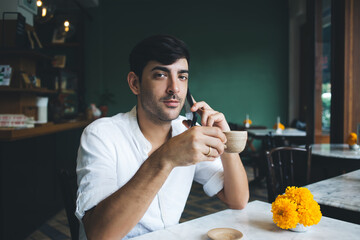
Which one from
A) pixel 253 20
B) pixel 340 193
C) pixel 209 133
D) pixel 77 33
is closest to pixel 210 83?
pixel 253 20

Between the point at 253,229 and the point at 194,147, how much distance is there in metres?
0.35

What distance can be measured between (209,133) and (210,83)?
21.0 ft

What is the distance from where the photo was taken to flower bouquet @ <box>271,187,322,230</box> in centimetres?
94

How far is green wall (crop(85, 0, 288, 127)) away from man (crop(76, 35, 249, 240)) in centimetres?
589

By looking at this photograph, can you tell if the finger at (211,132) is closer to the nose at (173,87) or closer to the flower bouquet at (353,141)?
the nose at (173,87)

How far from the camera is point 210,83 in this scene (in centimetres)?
718

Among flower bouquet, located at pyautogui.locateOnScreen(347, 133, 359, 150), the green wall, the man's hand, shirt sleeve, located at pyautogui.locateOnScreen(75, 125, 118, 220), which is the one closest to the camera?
the man's hand

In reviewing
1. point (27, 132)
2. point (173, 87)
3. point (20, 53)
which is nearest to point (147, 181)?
point (173, 87)

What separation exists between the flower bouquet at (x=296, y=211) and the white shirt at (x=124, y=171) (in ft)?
1.20


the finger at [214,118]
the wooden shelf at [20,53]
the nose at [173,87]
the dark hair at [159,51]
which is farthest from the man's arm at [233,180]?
the wooden shelf at [20,53]

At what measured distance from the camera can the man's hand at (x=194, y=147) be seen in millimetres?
865

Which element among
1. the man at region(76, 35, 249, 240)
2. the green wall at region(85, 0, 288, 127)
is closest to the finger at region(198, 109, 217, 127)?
the man at region(76, 35, 249, 240)

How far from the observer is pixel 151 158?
91cm

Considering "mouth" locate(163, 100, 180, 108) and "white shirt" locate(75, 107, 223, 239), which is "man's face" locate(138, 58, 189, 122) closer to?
"mouth" locate(163, 100, 180, 108)
